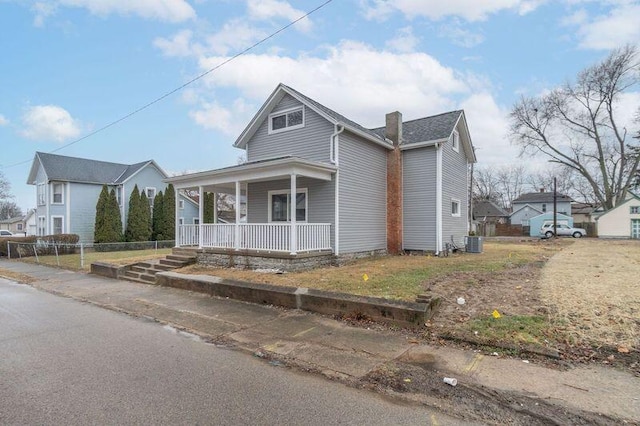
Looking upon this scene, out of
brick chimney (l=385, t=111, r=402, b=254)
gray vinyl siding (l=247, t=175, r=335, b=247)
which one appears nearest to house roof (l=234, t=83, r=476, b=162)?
brick chimney (l=385, t=111, r=402, b=254)

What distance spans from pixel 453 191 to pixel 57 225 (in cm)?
2895

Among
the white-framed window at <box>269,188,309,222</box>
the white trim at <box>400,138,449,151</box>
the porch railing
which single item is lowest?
the porch railing

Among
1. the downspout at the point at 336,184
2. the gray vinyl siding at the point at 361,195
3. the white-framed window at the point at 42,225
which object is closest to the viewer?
the downspout at the point at 336,184

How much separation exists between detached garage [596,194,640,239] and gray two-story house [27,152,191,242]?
45641 mm

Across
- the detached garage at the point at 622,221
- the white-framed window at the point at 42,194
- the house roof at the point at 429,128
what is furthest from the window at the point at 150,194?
the detached garage at the point at 622,221

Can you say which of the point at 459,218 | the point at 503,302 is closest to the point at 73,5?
the point at 503,302

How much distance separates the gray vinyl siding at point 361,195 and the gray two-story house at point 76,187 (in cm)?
2099

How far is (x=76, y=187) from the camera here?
92.5 ft

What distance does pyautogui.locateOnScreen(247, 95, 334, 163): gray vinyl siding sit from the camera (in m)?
13.4

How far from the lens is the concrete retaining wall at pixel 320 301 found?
19.5 feet

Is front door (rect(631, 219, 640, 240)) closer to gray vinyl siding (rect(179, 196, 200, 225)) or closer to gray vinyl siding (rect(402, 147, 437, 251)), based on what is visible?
gray vinyl siding (rect(402, 147, 437, 251))

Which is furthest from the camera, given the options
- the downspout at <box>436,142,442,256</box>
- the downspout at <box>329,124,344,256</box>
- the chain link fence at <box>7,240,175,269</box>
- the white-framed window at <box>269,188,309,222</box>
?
the chain link fence at <box>7,240,175,269</box>

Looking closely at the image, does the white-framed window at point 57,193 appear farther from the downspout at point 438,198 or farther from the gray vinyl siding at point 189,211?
the downspout at point 438,198

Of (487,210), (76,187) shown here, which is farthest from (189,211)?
(487,210)
